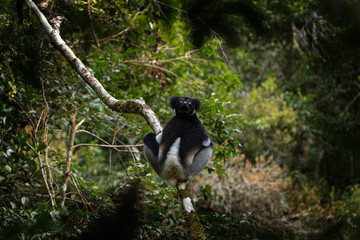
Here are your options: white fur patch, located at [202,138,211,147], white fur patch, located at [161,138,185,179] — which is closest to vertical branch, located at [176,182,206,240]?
white fur patch, located at [161,138,185,179]

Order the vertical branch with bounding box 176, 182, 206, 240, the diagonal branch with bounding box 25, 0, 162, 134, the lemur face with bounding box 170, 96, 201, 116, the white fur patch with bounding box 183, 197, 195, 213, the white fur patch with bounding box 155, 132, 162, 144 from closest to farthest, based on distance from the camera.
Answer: the vertical branch with bounding box 176, 182, 206, 240 → the white fur patch with bounding box 183, 197, 195, 213 → the diagonal branch with bounding box 25, 0, 162, 134 → the white fur patch with bounding box 155, 132, 162, 144 → the lemur face with bounding box 170, 96, 201, 116

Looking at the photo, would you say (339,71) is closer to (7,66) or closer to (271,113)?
(271,113)

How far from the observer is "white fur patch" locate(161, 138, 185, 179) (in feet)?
10.5

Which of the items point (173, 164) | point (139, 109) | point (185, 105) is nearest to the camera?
point (139, 109)

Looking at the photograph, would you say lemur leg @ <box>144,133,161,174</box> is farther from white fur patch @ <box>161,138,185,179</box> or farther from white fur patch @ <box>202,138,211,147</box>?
white fur patch @ <box>202,138,211,147</box>

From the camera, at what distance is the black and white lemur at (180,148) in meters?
3.25

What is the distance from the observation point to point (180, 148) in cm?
331

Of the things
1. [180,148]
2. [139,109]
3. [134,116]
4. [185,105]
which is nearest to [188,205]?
[180,148]

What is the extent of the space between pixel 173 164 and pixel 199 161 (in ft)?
0.99

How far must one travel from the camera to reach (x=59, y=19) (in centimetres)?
388

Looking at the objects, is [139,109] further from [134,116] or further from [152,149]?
[134,116]

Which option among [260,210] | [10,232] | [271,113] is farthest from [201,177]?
[10,232]

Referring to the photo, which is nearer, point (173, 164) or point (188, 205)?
point (188, 205)

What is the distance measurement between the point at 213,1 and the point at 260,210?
6.13 m
